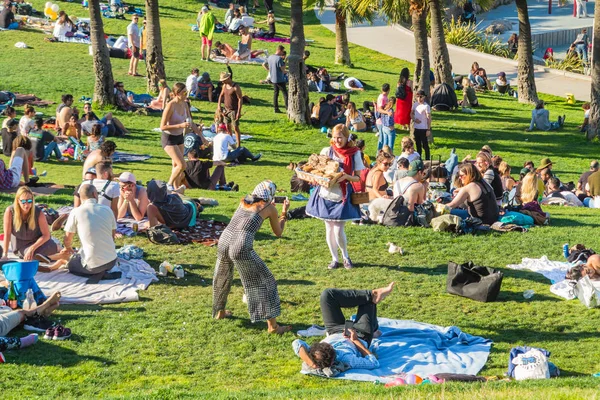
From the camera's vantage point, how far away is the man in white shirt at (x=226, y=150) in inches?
791

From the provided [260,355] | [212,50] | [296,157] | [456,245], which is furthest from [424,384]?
[212,50]

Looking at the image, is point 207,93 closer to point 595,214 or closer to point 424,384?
point 595,214

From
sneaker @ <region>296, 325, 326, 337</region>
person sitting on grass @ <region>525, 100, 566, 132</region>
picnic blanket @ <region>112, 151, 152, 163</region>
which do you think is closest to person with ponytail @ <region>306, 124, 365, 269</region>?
sneaker @ <region>296, 325, 326, 337</region>

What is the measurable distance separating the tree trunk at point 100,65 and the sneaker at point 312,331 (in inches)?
603

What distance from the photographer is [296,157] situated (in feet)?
72.0

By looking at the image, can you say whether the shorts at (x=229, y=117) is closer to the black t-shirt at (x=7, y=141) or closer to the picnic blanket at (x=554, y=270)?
the black t-shirt at (x=7, y=141)

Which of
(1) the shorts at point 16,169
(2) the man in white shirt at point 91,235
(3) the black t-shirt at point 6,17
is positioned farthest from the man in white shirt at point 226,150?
(3) the black t-shirt at point 6,17

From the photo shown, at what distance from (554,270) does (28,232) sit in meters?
6.67

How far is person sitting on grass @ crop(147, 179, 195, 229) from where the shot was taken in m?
14.2

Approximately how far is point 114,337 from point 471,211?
6.48 metres

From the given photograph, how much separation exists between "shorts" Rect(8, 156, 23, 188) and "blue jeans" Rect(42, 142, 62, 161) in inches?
126

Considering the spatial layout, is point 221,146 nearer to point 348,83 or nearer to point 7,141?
point 7,141

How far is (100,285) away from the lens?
11984mm

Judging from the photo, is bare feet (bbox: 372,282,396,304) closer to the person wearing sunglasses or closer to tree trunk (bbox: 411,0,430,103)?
the person wearing sunglasses
